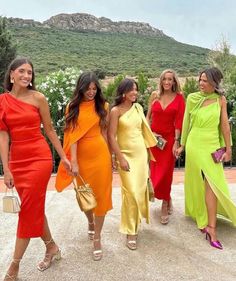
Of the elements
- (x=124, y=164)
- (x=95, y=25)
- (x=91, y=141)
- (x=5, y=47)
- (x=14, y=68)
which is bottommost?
(x=124, y=164)

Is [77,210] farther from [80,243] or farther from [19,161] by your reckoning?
[19,161]

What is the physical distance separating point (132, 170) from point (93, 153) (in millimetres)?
506

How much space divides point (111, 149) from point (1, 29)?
18.0 metres

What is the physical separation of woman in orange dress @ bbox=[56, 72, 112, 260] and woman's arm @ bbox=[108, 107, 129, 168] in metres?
0.07

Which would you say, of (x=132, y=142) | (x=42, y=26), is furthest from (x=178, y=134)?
(x=42, y=26)

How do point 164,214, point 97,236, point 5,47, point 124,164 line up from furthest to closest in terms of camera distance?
point 5,47, point 164,214, point 124,164, point 97,236

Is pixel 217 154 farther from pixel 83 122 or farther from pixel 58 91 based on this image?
pixel 58 91

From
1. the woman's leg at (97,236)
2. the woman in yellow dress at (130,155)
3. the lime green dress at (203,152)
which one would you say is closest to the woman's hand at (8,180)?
the woman's leg at (97,236)

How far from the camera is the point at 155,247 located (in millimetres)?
4141

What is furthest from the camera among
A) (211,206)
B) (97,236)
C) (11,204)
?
(211,206)

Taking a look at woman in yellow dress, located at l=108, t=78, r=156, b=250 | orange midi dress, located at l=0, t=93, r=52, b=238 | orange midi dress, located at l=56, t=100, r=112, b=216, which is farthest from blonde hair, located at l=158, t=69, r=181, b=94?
orange midi dress, located at l=0, t=93, r=52, b=238

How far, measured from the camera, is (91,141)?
12.7ft

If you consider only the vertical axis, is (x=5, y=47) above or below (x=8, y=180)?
above

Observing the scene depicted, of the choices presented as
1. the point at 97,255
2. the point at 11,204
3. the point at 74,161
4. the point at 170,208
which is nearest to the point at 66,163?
the point at 74,161
